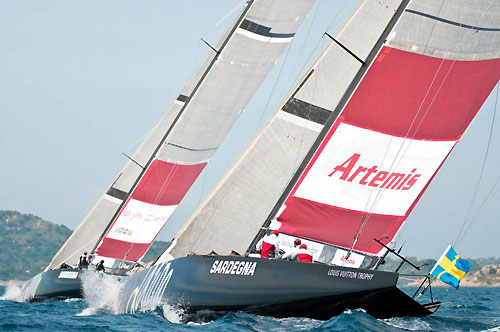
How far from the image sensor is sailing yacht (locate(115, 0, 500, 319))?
9359 mm

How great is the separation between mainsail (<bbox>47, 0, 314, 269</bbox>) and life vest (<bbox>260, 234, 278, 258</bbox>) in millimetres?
6354

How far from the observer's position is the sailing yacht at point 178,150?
50.9ft

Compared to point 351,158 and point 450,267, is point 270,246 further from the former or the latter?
point 450,267

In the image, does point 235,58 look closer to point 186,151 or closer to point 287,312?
point 186,151

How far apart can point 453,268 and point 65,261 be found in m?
11.4

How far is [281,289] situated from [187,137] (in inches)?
315

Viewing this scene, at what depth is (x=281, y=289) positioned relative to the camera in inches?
347

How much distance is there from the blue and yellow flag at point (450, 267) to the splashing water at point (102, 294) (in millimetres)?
4879

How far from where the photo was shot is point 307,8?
15664 millimetres

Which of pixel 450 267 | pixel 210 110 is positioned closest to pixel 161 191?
pixel 210 110

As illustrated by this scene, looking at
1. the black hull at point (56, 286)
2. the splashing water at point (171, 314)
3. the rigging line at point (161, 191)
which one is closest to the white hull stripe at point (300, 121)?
the splashing water at point (171, 314)

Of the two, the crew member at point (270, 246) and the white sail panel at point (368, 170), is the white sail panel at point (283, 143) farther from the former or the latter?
the crew member at point (270, 246)

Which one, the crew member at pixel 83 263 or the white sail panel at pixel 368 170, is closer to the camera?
the white sail panel at pixel 368 170

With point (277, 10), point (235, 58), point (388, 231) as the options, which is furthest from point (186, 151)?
point (388, 231)
